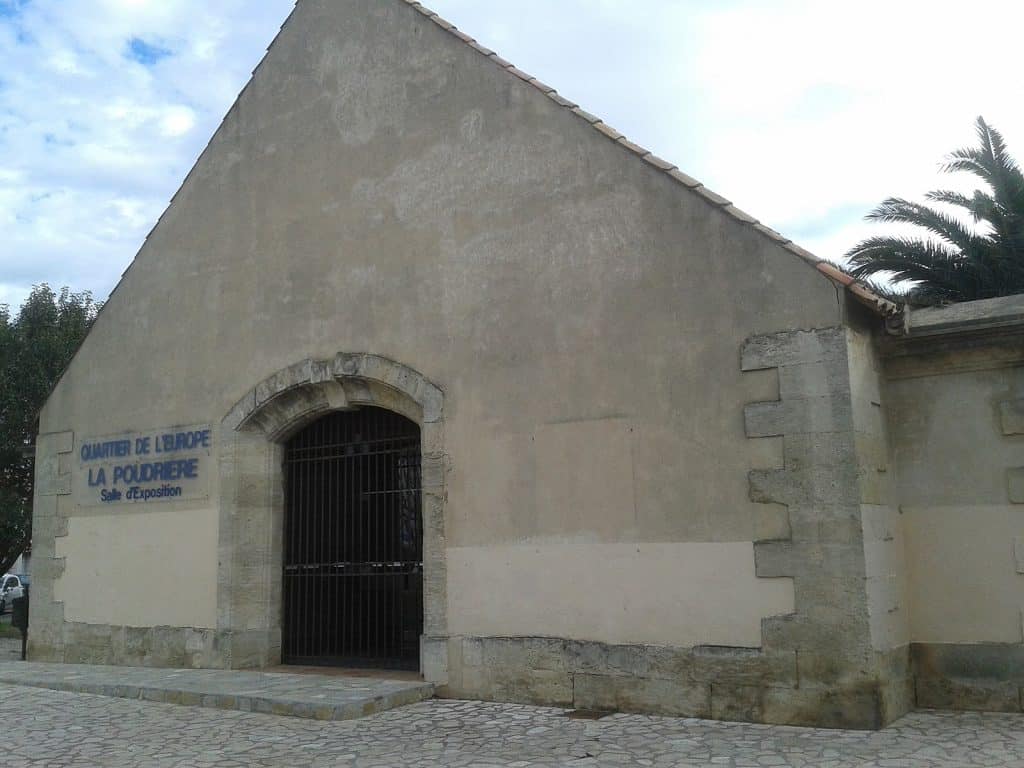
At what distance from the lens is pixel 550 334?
26.2 feet

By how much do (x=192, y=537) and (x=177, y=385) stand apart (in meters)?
1.66

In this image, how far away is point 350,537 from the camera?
9828mm

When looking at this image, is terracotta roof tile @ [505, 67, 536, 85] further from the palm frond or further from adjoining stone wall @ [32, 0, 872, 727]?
the palm frond

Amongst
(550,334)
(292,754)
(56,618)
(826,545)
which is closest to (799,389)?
(826,545)

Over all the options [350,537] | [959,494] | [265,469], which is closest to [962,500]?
[959,494]

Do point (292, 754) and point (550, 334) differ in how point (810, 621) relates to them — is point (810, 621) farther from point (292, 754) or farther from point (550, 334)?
point (292, 754)

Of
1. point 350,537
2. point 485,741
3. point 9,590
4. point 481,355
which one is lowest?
point 485,741

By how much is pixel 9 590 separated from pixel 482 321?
2237 centimetres

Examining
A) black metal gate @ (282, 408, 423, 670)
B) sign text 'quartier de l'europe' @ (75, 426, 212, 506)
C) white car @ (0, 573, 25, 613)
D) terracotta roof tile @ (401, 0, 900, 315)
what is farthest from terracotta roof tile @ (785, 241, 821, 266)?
white car @ (0, 573, 25, 613)

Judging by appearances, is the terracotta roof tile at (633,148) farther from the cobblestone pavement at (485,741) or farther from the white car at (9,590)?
the white car at (9,590)

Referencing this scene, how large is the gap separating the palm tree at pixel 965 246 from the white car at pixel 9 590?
20.9 metres

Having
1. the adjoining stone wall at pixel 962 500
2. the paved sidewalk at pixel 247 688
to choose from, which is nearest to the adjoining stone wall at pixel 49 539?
the paved sidewalk at pixel 247 688

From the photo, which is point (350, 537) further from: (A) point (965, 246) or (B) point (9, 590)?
(B) point (9, 590)

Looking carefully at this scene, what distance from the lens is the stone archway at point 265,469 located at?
9.03 m
